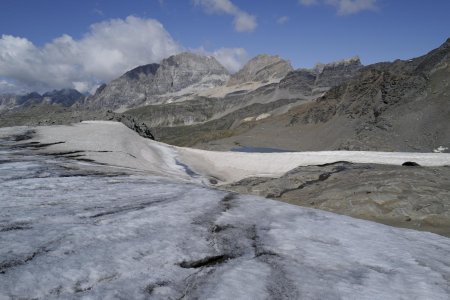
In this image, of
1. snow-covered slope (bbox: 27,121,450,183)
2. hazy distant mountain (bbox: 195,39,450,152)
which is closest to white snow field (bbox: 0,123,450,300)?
snow-covered slope (bbox: 27,121,450,183)

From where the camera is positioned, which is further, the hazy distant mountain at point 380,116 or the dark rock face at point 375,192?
the hazy distant mountain at point 380,116

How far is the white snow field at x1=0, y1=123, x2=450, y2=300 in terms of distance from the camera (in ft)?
19.6

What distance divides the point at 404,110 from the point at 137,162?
76.8m

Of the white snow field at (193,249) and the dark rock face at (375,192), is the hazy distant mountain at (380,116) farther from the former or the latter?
the white snow field at (193,249)

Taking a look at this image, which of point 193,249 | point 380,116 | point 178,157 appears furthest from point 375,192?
point 380,116

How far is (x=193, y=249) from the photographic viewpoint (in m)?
7.32

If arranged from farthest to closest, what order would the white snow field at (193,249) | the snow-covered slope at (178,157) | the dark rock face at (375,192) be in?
the snow-covered slope at (178,157) → the dark rock face at (375,192) → the white snow field at (193,249)

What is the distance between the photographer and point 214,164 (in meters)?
34.1

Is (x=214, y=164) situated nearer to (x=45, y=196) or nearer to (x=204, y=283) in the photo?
(x=45, y=196)

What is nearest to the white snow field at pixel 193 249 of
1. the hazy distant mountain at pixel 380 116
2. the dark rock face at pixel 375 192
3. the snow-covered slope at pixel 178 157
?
the snow-covered slope at pixel 178 157

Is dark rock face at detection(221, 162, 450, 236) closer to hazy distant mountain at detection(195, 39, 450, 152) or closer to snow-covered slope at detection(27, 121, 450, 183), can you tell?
snow-covered slope at detection(27, 121, 450, 183)

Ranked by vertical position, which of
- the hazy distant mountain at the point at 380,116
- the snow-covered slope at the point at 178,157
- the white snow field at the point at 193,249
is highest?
the hazy distant mountain at the point at 380,116

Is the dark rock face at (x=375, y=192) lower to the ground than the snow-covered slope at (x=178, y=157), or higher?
lower

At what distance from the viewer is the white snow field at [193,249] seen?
19.6 feet
